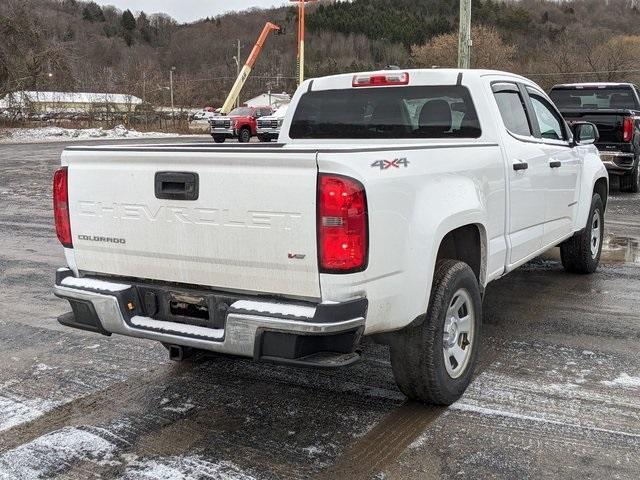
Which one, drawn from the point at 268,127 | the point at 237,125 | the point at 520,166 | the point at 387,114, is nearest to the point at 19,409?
the point at 387,114

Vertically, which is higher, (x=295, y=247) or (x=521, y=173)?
(x=521, y=173)

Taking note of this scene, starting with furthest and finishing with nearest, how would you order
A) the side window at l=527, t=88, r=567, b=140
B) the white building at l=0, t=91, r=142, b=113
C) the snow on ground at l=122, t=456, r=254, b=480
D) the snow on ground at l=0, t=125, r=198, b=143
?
1. the white building at l=0, t=91, r=142, b=113
2. the snow on ground at l=0, t=125, r=198, b=143
3. the side window at l=527, t=88, r=567, b=140
4. the snow on ground at l=122, t=456, r=254, b=480

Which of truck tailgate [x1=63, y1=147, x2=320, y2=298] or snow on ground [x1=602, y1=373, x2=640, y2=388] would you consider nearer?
truck tailgate [x1=63, y1=147, x2=320, y2=298]

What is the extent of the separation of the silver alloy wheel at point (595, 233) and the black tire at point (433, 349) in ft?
11.5

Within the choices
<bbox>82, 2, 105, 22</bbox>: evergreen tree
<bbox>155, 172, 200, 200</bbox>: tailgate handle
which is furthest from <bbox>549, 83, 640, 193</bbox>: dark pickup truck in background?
<bbox>82, 2, 105, 22</bbox>: evergreen tree

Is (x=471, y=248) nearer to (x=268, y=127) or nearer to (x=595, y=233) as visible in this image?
(x=595, y=233)

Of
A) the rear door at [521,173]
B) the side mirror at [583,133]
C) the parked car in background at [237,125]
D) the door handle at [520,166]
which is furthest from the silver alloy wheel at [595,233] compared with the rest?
the parked car in background at [237,125]

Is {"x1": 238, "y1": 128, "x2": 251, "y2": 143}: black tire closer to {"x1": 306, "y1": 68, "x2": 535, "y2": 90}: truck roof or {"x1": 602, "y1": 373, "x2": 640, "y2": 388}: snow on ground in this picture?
{"x1": 306, "y1": 68, "x2": 535, "y2": 90}: truck roof

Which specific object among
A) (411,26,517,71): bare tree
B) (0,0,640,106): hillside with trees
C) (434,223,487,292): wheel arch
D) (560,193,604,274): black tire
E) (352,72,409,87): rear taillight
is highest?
(0,0,640,106): hillside with trees

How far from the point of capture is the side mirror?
6.17 metres

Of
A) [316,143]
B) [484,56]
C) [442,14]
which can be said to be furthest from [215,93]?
[316,143]

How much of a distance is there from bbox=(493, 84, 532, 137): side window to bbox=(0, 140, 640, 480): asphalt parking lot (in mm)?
1520

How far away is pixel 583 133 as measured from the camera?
20.5 feet

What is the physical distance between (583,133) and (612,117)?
6.30 meters
